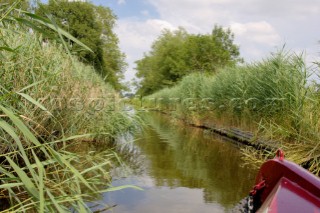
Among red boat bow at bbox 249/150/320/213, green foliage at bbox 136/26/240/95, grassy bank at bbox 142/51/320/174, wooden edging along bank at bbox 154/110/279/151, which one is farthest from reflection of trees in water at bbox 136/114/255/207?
green foliage at bbox 136/26/240/95

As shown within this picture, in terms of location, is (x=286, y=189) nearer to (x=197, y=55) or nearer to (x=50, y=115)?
(x=50, y=115)

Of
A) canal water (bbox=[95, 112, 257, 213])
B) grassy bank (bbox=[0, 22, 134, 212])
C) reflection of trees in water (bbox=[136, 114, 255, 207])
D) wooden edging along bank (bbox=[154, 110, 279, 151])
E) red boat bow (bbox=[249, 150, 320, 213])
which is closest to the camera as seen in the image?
red boat bow (bbox=[249, 150, 320, 213])

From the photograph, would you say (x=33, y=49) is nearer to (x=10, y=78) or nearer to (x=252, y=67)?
(x=10, y=78)

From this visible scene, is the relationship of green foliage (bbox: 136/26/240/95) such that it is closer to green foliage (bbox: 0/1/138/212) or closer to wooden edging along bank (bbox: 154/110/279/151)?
wooden edging along bank (bbox: 154/110/279/151)

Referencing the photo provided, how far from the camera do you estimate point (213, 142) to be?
9750mm

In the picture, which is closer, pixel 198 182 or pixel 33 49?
pixel 33 49

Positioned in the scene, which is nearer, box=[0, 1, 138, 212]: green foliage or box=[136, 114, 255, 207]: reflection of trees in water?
box=[0, 1, 138, 212]: green foliage

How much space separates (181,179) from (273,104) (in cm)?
282

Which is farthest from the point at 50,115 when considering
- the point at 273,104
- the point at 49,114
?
the point at 273,104

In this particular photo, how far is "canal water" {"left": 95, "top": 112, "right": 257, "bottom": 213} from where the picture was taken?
4.16 m

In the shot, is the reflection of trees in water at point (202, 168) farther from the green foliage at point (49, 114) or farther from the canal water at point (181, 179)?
the green foliage at point (49, 114)

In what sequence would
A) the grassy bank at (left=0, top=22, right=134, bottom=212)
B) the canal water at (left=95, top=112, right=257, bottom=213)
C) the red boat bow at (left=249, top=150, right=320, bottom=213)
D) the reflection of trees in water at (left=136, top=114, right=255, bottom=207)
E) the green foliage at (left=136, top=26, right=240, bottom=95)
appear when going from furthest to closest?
1. the green foliage at (left=136, top=26, right=240, bottom=95)
2. the reflection of trees in water at (left=136, top=114, right=255, bottom=207)
3. the canal water at (left=95, top=112, right=257, bottom=213)
4. the grassy bank at (left=0, top=22, right=134, bottom=212)
5. the red boat bow at (left=249, top=150, right=320, bottom=213)

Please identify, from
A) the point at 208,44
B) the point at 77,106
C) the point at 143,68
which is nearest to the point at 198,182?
the point at 77,106

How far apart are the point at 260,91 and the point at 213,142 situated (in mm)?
2321
